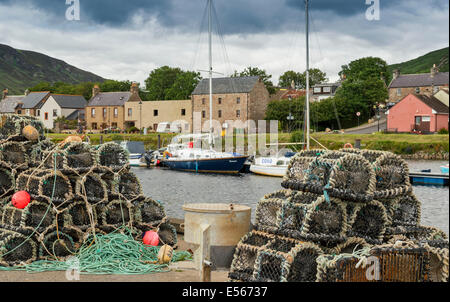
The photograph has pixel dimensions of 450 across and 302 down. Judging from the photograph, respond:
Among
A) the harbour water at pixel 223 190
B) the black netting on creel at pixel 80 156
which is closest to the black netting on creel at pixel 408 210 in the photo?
the black netting on creel at pixel 80 156

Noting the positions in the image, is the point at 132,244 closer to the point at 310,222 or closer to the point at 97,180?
the point at 97,180

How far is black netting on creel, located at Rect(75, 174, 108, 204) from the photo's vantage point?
8352mm

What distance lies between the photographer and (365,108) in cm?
6719

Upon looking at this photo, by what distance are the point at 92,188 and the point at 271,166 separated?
30.9 meters

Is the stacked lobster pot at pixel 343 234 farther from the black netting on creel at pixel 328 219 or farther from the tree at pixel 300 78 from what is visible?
the tree at pixel 300 78

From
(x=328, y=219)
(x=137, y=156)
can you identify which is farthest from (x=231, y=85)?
(x=328, y=219)

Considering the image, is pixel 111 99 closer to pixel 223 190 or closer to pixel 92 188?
pixel 223 190

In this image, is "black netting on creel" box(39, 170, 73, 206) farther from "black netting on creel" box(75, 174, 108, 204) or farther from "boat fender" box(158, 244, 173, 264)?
"boat fender" box(158, 244, 173, 264)

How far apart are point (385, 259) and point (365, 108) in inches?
2544

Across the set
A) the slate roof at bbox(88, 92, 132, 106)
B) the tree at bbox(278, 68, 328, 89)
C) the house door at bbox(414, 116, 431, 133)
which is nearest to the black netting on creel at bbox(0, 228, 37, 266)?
the house door at bbox(414, 116, 431, 133)

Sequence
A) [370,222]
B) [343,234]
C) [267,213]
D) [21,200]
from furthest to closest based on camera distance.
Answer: [21,200], [267,213], [370,222], [343,234]

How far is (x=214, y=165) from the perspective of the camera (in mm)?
42375
